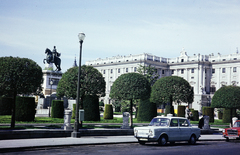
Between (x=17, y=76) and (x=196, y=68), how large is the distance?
90.3 metres

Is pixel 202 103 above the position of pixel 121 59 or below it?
below

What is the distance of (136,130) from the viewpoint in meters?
17.3

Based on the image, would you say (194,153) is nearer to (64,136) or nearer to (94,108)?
(64,136)

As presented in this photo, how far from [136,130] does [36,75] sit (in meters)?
9.86

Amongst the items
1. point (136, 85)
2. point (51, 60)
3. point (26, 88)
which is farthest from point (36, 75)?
point (51, 60)

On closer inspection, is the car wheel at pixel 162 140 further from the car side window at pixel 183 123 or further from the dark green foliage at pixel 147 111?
the dark green foliage at pixel 147 111

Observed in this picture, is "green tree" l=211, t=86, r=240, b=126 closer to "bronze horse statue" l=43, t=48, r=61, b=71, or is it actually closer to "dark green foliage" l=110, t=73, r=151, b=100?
"dark green foliage" l=110, t=73, r=151, b=100

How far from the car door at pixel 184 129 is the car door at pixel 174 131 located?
0.95 ft

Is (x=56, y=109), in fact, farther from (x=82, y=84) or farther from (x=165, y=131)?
(x=165, y=131)

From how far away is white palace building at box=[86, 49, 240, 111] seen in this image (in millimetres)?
102000

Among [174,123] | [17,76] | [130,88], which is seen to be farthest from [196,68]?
[174,123]

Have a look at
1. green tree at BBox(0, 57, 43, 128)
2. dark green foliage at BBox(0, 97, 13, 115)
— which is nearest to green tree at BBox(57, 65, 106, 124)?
green tree at BBox(0, 57, 43, 128)

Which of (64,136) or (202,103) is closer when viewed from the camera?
(64,136)

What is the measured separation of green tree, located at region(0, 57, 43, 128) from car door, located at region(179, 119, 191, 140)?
11.3 m
